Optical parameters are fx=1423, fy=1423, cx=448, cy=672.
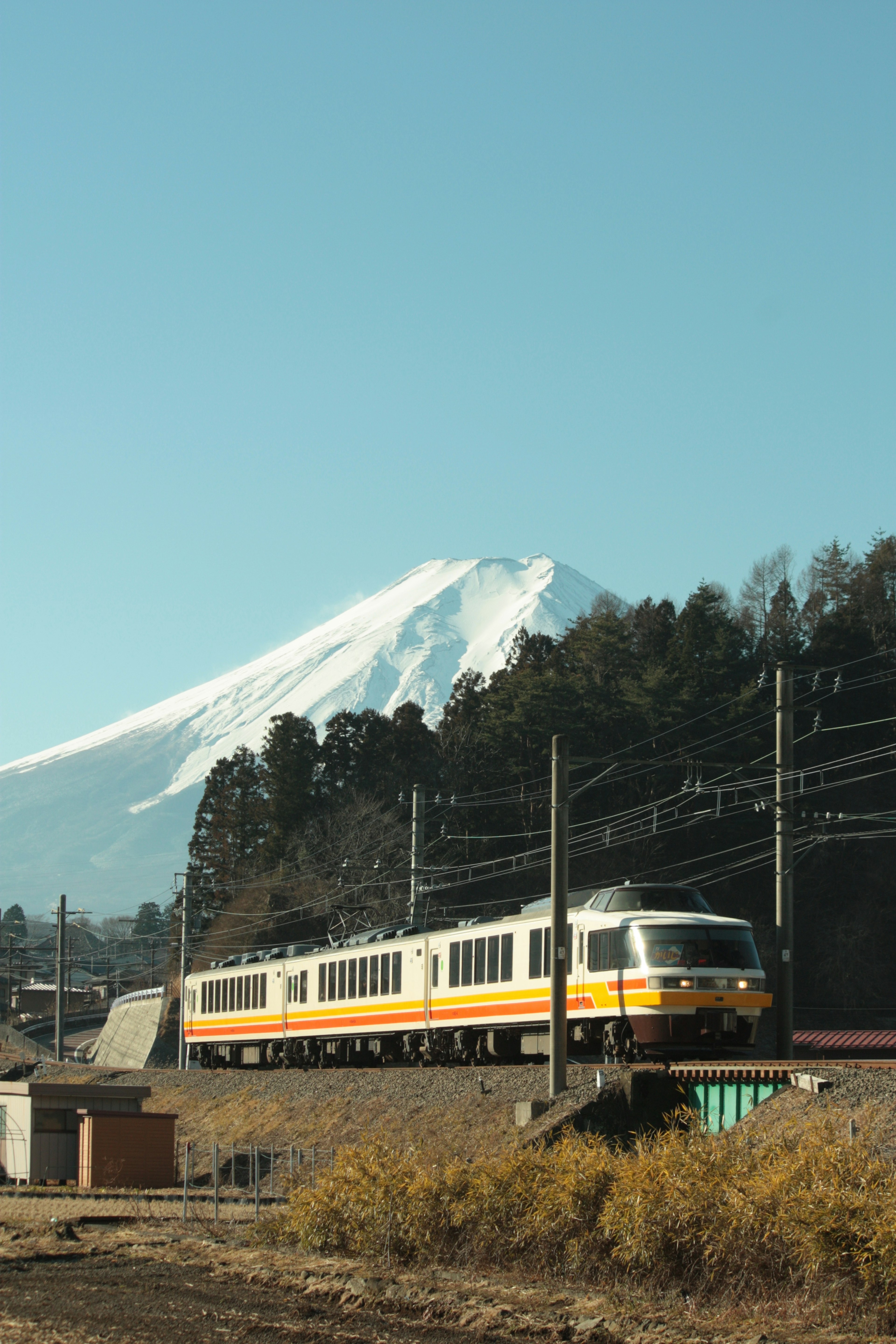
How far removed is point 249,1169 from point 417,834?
13.4m

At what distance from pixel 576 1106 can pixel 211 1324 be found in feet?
27.8

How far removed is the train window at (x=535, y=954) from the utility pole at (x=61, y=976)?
36.3 m

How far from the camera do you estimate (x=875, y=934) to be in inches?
2584

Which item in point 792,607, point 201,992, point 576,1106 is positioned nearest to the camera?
point 576,1106

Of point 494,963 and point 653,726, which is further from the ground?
point 653,726

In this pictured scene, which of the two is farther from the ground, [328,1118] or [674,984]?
[674,984]

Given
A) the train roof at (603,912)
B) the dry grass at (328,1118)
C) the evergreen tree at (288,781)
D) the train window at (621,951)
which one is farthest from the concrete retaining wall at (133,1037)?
the train window at (621,951)

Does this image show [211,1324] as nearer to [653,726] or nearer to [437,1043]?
[437,1043]

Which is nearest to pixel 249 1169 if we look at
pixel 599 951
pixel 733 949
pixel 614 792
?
pixel 599 951

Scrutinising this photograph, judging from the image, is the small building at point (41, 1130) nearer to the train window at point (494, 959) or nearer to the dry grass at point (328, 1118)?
the dry grass at point (328, 1118)

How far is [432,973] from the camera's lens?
104 feet

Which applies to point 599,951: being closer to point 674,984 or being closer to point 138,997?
point 674,984

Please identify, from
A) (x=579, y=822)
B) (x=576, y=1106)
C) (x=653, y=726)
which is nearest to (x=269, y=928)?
(x=579, y=822)

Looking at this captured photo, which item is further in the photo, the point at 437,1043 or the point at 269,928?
the point at 269,928
